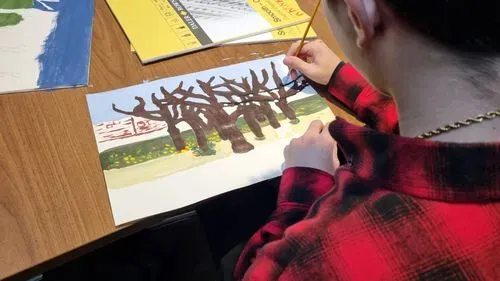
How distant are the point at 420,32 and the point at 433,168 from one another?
0.36ft

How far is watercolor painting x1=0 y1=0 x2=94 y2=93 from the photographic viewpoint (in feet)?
2.47

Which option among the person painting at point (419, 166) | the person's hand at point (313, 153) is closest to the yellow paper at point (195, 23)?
the person's hand at point (313, 153)

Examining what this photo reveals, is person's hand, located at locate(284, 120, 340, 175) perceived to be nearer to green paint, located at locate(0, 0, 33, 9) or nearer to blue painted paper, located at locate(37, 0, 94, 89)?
blue painted paper, located at locate(37, 0, 94, 89)

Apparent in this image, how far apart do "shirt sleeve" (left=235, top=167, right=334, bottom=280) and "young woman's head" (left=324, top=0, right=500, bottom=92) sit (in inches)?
6.7

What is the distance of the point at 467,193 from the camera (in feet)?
1.35

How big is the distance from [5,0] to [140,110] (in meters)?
0.36

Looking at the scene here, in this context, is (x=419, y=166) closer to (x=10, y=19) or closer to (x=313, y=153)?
(x=313, y=153)

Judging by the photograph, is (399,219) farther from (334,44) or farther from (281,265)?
(334,44)

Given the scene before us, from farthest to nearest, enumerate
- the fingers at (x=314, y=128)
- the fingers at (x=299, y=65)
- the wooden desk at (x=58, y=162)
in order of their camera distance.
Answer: the fingers at (x=299, y=65) < the fingers at (x=314, y=128) < the wooden desk at (x=58, y=162)

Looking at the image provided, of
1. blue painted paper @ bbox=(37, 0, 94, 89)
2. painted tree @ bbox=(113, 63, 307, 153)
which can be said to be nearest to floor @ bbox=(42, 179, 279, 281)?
painted tree @ bbox=(113, 63, 307, 153)

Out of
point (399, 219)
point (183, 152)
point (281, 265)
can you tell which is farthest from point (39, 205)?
point (399, 219)

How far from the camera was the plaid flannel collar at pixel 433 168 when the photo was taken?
414 millimetres

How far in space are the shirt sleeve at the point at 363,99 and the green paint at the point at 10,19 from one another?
1.65 ft

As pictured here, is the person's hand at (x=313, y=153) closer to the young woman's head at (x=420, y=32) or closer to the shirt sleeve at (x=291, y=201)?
the shirt sleeve at (x=291, y=201)
